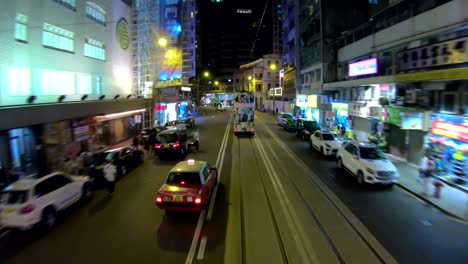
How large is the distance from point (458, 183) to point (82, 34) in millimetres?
22652

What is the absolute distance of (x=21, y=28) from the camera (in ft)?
53.6

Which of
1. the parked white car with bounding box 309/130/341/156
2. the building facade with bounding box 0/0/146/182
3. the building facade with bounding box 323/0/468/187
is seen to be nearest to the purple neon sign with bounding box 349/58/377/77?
the building facade with bounding box 323/0/468/187

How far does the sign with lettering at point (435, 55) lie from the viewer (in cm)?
1405

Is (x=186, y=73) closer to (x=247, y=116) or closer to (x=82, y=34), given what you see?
(x=247, y=116)

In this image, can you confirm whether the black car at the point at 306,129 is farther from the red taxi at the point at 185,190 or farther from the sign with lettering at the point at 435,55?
the red taxi at the point at 185,190

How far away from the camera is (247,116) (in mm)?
33094

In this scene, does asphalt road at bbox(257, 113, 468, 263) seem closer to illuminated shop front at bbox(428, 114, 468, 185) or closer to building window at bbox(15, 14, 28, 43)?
illuminated shop front at bbox(428, 114, 468, 185)

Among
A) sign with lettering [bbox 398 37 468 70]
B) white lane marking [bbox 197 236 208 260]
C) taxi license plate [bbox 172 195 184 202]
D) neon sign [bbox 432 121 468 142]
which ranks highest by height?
sign with lettering [bbox 398 37 468 70]

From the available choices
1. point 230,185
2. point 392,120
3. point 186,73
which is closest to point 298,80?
point 186,73

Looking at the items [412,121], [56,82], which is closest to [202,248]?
[412,121]

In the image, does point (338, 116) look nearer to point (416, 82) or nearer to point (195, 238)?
point (416, 82)

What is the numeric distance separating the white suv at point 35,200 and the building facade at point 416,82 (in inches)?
591

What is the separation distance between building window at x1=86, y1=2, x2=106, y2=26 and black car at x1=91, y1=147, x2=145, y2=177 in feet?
36.2

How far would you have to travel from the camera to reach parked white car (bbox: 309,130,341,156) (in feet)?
67.2
